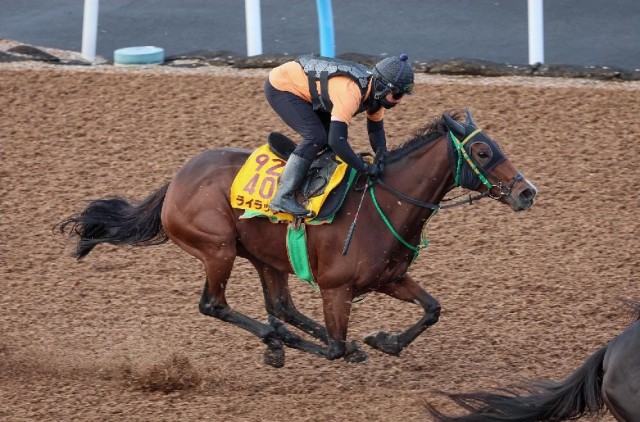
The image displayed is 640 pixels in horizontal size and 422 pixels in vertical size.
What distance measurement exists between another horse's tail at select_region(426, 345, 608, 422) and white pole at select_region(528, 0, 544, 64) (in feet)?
18.6

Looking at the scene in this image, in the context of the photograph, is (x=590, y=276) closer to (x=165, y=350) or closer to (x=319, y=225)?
(x=319, y=225)

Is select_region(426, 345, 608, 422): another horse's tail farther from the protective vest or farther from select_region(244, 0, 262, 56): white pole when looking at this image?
select_region(244, 0, 262, 56): white pole

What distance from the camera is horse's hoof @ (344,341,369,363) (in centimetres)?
650

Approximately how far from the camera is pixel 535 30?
1046 centimetres

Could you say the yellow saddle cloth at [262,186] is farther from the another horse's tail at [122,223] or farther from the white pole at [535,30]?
the white pole at [535,30]

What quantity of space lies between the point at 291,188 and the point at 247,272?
5.93ft

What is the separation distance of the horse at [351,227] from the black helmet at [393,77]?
275 millimetres

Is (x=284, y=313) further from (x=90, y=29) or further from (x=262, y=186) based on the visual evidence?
(x=90, y=29)

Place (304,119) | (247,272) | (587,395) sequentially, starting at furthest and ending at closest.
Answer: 1. (247,272)
2. (304,119)
3. (587,395)

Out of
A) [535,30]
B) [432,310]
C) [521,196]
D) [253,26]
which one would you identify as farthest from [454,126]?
[253,26]

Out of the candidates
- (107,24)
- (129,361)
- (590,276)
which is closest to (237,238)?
(129,361)

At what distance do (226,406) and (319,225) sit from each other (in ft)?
3.40

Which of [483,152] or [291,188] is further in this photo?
[291,188]

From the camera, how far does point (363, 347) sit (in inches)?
280
